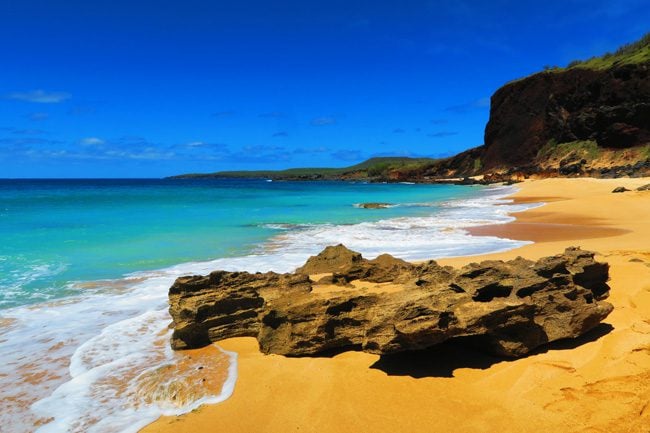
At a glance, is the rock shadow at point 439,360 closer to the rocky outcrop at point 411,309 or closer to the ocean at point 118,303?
the rocky outcrop at point 411,309

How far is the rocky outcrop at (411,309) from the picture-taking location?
4305mm

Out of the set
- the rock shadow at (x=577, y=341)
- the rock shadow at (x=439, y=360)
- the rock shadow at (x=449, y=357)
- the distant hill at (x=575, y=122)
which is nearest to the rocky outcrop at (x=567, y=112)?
the distant hill at (x=575, y=122)

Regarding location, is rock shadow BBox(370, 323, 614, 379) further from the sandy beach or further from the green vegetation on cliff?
the green vegetation on cliff

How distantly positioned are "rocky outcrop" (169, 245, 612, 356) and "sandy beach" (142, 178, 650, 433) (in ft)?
0.70

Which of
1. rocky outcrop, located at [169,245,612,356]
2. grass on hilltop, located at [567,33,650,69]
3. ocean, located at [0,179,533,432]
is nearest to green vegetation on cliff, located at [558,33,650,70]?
grass on hilltop, located at [567,33,650,69]

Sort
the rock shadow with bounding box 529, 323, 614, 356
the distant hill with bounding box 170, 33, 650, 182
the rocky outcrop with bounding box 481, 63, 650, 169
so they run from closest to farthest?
the rock shadow with bounding box 529, 323, 614, 356, the distant hill with bounding box 170, 33, 650, 182, the rocky outcrop with bounding box 481, 63, 650, 169

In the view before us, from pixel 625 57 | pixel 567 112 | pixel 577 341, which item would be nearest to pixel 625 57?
pixel 625 57

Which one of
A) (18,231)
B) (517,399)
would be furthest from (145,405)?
(18,231)

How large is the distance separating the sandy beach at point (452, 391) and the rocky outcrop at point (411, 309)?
0.21 meters

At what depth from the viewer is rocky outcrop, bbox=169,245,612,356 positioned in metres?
4.30

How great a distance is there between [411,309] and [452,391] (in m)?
0.79

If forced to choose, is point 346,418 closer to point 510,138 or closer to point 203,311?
point 203,311

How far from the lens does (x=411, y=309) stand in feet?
14.1

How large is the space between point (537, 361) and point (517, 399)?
2.16ft
